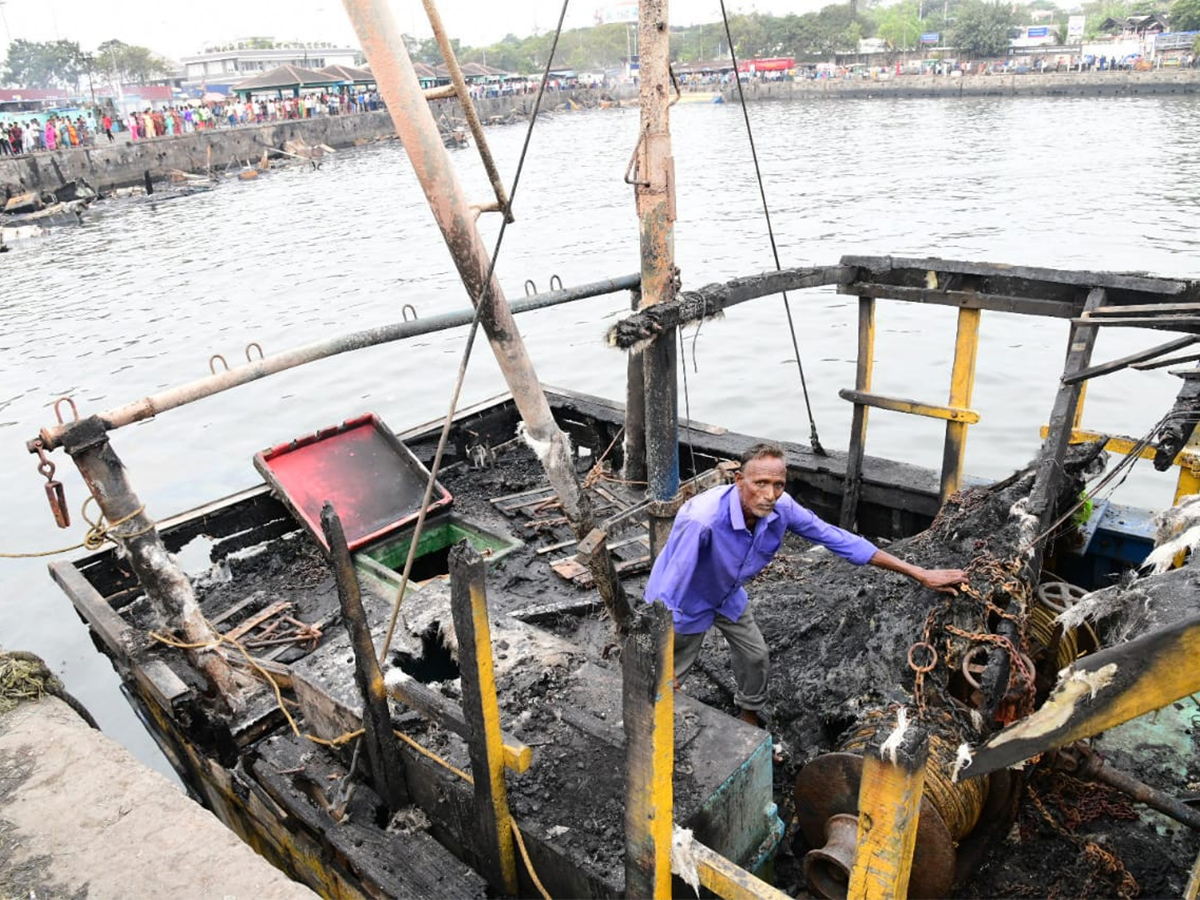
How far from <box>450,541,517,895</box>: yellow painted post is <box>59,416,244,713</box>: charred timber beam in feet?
8.10

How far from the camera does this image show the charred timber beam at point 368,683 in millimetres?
3359

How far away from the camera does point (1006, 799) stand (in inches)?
→ 150

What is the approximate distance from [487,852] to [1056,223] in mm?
22673

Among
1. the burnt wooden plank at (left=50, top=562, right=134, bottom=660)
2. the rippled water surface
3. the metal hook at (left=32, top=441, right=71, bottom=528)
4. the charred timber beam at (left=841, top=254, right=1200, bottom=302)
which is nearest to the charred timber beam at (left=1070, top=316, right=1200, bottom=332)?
the charred timber beam at (left=841, top=254, right=1200, bottom=302)

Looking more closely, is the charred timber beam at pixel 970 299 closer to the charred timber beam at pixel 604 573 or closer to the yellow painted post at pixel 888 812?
the charred timber beam at pixel 604 573

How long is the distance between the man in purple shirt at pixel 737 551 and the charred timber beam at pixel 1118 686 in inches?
76.7

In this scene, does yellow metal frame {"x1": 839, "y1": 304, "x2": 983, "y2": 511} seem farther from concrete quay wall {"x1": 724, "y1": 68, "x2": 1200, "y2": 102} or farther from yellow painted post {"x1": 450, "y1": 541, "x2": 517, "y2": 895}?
concrete quay wall {"x1": 724, "y1": 68, "x2": 1200, "y2": 102}

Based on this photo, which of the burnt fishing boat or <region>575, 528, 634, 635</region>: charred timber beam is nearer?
the burnt fishing boat

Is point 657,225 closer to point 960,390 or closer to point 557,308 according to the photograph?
point 960,390

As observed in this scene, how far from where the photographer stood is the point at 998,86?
5972 centimetres

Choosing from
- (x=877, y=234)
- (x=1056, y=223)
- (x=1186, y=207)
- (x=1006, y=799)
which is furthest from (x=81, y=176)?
(x=1006, y=799)

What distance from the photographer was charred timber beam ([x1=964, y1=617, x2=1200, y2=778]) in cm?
183

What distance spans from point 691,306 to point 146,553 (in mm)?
3460

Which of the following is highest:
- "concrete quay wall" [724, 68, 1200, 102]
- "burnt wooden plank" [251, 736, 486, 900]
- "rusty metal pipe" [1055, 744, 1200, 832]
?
"rusty metal pipe" [1055, 744, 1200, 832]
